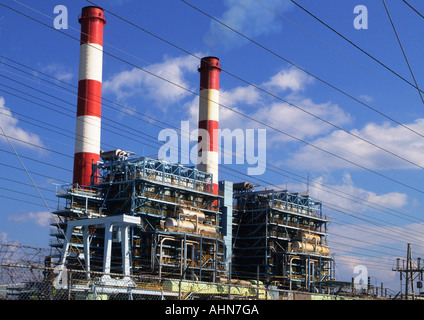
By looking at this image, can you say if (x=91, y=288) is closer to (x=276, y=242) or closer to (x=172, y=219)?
(x=172, y=219)

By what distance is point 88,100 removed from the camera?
202 ft

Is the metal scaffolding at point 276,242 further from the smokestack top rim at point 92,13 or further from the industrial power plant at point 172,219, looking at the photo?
the smokestack top rim at point 92,13

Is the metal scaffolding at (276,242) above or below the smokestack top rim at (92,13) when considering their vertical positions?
below

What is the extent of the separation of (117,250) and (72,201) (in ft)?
23.7

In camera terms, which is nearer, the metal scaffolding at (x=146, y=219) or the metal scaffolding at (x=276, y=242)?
the metal scaffolding at (x=146, y=219)

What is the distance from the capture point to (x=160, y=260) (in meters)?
55.9

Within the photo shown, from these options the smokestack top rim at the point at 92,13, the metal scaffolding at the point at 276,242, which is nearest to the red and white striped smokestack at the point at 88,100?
the smokestack top rim at the point at 92,13

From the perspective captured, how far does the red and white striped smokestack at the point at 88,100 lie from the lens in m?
61.0

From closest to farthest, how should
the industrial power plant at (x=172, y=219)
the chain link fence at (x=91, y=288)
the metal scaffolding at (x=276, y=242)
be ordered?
the chain link fence at (x=91, y=288) < the industrial power plant at (x=172, y=219) < the metal scaffolding at (x=276, y=242)

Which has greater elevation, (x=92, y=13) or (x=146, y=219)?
(x=92, y=13)

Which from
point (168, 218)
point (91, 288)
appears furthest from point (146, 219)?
point (91, 288)

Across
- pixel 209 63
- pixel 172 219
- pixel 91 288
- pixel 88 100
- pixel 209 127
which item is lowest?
pixel 91 288

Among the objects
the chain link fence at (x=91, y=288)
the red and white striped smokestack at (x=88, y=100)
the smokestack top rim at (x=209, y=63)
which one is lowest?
the chain link fence at (x=91, y=288)
